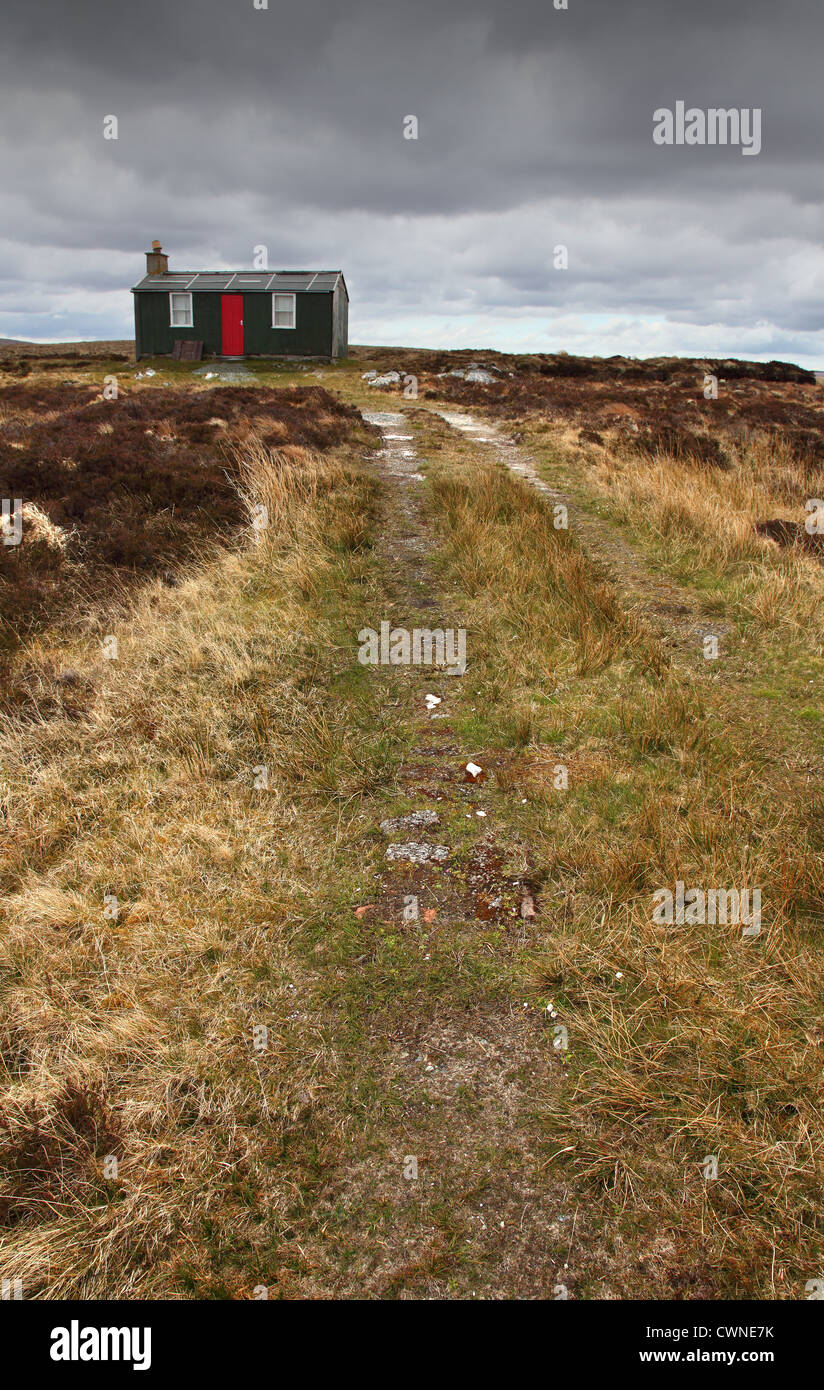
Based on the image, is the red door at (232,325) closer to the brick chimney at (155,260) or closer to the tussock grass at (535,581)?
the brick chimney at (155,260)

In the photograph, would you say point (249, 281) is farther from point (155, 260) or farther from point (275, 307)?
point (155, 260)

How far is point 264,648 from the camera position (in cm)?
696

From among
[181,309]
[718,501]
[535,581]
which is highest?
[181,309]

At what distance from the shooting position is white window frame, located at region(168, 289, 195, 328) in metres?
35.9

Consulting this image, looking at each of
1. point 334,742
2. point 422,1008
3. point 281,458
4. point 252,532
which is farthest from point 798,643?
point 281,458

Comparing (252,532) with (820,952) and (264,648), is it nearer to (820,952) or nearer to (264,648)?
(264,648)

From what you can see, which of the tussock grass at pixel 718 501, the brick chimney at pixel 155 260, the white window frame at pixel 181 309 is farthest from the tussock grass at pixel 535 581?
the brick chimney at pixel 155 260

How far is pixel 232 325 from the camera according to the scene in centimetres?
3612

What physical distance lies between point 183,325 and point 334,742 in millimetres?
37069

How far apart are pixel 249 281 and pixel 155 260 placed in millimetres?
5608

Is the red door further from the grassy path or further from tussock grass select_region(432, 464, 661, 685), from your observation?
the grassy path

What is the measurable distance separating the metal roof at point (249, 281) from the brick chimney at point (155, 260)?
0.44m

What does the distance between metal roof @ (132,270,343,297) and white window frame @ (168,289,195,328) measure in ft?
0.68

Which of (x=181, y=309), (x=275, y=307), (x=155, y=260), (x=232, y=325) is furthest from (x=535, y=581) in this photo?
(x=155, y=260)
